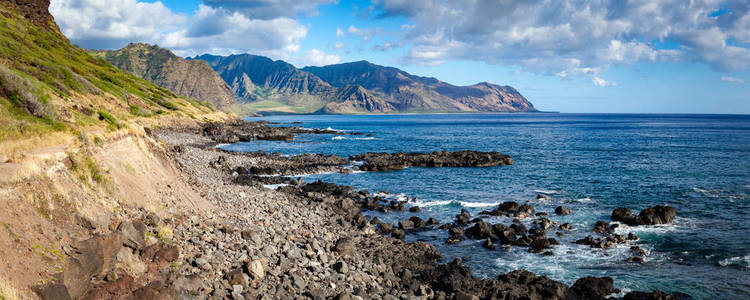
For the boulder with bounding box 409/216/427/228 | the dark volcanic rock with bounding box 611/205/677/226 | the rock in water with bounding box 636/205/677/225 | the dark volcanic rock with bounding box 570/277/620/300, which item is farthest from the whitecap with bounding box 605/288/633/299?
the boulder with bounding box 409/216/427/228

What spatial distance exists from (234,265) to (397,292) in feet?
22.9

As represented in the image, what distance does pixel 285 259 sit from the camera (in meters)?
17.1

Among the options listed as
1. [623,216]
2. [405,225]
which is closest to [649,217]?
[623,216]

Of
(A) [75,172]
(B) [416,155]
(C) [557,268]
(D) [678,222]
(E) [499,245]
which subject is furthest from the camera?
(B) [416,155]


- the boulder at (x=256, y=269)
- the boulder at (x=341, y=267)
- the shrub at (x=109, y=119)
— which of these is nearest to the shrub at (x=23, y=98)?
the shrub at (x=109, y=119)

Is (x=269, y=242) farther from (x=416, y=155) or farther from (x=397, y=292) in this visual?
(x=416, y=155)

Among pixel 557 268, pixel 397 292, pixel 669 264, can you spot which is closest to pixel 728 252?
pixel 669 264

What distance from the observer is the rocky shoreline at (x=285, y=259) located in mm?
12594

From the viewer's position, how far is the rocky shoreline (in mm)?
12594

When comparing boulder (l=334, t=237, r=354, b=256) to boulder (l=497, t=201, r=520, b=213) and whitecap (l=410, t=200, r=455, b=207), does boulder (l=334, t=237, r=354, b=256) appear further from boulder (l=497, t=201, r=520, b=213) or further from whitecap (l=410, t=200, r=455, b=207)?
boulder (l=497, t=201, r=520, b=213)

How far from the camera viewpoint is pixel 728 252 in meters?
23.1

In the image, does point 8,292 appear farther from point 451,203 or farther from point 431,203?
point 451,203

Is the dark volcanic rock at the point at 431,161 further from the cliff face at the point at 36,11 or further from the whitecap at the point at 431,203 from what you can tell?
the cliff face at the point at 36,11

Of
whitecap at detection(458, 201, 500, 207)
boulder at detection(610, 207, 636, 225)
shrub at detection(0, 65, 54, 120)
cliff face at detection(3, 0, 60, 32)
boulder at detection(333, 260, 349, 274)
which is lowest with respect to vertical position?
whitecap at detection(458, 201, 500, 207)
